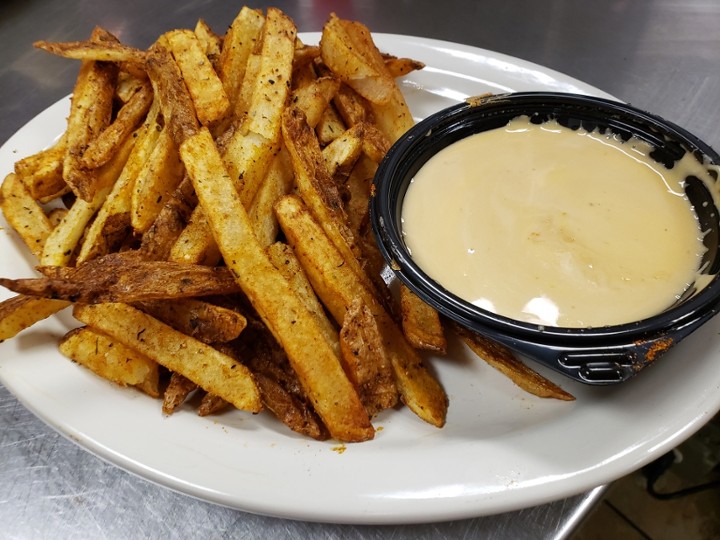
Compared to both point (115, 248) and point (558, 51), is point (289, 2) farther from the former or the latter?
point (115, 248)

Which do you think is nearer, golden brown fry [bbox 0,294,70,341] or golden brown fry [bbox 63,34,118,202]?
golden brown fry [bbox 0,294,70,341]

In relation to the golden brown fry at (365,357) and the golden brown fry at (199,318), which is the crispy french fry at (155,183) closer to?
the golden brown fry at (199,318)

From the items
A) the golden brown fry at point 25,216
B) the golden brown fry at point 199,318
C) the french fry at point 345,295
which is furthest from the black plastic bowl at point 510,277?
the golden brown fry at point 25,216

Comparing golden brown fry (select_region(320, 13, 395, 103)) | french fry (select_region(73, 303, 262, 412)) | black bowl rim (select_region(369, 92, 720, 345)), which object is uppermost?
golden brown fry (select_region(320, 13, 395, 103))

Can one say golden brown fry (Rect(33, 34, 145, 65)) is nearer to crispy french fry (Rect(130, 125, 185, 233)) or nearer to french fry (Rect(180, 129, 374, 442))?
crispy french fry (Rect(130, 125, 185, 233))

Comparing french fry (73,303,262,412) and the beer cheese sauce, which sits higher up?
the beer cheese sauce

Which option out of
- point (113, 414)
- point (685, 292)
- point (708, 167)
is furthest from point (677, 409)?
point (113, 414)

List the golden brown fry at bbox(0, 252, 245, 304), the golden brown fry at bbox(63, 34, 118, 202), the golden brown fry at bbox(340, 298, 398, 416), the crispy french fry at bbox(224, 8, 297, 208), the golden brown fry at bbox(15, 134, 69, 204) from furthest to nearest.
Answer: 1. the golden brown fry at bbox(15, 134, 69, 204)
2. the golden brown fry at bbox(63, 34, 118, 202)
3. the crispy french fry at bbox(224, 8, 297, 208)
4. the golden brown fry at bbox(340, 298, 398, 416)
5. the golden brown fry at bbox(0, 252, 245, 304)

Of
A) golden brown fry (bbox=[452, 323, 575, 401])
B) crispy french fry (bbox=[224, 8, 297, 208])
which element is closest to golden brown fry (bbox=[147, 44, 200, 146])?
crispy french fry (bbox=[224, 8, 297, 208])
